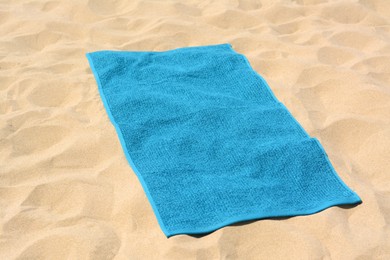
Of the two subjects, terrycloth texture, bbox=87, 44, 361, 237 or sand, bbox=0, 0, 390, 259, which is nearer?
sand, bbox=0, 0, 390, 259

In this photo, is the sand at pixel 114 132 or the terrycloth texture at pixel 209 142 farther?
the terrycloth texture at pixel 209 142

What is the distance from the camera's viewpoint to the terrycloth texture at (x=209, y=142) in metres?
2.13

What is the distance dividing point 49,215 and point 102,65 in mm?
1083

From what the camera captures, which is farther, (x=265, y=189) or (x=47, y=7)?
(x=47, y=7)

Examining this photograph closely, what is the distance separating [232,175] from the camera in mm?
2266

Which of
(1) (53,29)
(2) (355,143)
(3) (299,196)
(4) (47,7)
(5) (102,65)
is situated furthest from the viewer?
(4) (47,7)

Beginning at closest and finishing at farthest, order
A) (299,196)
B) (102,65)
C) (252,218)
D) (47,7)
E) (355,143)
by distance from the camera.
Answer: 1. (252,218)
2. (299,196)
3. (355,143)
4. (102,65)
5. (47,7)

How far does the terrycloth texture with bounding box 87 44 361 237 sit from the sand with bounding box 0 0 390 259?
6 centimetres

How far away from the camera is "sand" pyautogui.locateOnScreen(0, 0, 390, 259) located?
1.96 meters

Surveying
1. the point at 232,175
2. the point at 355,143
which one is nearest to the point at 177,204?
the point at 232,175

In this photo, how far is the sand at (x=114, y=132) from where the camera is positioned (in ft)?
6.44

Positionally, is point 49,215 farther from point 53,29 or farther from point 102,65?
point 53,29

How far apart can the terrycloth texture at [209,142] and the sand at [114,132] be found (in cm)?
6

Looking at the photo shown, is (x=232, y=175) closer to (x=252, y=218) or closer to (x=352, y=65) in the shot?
(x=252, y=218)
